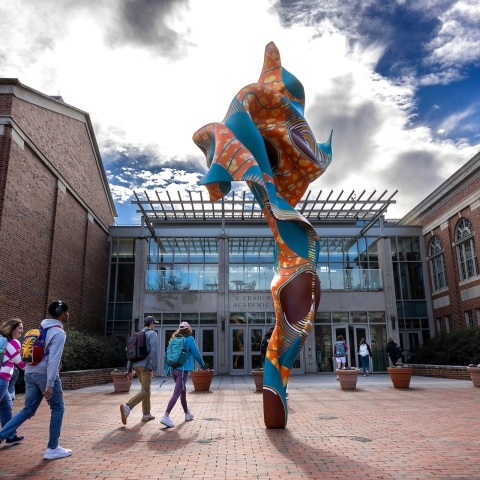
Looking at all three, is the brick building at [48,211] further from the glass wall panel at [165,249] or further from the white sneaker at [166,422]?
the white sneaker at [166,422]

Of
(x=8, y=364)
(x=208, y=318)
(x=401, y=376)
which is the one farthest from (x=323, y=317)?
(x=8, y=364)

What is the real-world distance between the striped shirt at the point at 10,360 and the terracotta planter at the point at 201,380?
25.7 ft

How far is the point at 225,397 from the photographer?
12.1m

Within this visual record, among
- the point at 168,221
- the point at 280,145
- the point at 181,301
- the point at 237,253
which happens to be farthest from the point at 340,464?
the point at 168,221

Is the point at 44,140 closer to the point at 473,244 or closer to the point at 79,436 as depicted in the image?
the point at 79,436

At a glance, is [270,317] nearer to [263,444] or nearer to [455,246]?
[455,246]

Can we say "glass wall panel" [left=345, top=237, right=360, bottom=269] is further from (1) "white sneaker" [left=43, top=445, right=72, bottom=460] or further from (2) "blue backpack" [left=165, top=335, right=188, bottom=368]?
(1) "white sneaker" [left=43, top=445, right=72, bottom=460]

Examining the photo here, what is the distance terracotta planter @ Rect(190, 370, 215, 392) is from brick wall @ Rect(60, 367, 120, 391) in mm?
3947

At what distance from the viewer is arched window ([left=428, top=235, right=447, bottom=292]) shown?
25.5 meters

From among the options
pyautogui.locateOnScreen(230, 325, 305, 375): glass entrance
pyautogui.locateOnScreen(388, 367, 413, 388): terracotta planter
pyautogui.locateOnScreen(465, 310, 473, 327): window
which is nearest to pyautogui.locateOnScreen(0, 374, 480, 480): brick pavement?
pyautogui.locateOnScreen(388, 367, 413, 388): terracotta planter

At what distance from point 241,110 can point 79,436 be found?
6.19 m

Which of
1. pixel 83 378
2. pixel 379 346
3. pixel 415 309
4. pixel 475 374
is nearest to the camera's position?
pixel 475 374

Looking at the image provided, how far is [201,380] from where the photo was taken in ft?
44.9

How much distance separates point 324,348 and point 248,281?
5.03 m
